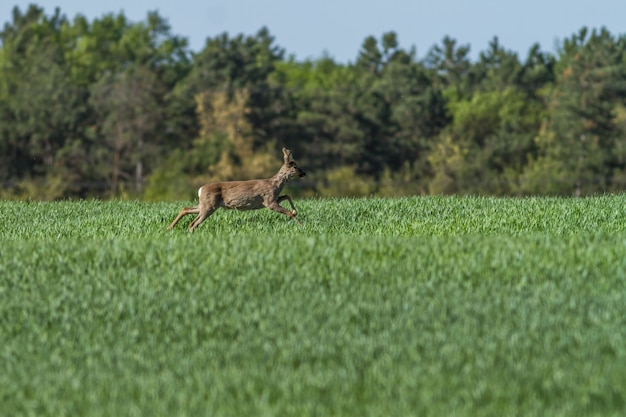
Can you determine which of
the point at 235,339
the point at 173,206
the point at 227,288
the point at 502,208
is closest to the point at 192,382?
the point at 235,339

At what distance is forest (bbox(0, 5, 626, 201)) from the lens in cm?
8856

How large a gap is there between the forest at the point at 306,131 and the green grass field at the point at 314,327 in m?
71.6

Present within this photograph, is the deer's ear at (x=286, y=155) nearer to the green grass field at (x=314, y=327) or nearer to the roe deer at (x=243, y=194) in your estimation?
the roe deer at (x=243, y=194)

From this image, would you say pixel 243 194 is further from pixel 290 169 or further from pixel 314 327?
pixel 314 327

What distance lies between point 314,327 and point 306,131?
84.3 meters

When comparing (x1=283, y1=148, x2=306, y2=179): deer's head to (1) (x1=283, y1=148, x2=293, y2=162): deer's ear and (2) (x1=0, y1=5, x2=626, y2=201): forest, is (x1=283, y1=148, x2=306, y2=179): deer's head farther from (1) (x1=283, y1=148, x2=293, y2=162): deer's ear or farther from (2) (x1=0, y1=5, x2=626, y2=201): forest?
(2) (x1=0, y1=5, x2=626, y2=201): forest

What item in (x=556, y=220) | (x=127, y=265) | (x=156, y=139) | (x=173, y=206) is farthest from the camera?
(x=156, y=139)

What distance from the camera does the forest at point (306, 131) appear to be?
88562 millimetres

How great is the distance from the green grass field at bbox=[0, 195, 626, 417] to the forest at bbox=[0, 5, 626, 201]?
7156cm

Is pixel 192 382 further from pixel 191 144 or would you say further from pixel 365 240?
pixel 191 144

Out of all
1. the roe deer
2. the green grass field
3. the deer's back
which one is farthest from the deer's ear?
the green grass field

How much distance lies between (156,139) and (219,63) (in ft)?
30.0

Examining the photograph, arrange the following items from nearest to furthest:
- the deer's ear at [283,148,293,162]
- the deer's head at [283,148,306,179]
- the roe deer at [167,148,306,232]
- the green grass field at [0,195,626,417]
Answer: the green grass field at [0,195,626,417] → the roe deer at [167,148,306,232] → the deer's ear at [283,148,293,162] → the deer's head at [283,148,306,179]

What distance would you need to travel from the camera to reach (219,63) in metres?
98.4
